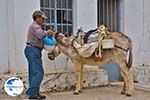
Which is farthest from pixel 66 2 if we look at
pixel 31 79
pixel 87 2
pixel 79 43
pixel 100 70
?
pixel 31 79

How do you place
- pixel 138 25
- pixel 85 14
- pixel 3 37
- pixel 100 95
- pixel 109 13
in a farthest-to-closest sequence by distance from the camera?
pixel 138 25, pixel 109 13, pixel 85 14, pixel 100 95, pixel 3 37

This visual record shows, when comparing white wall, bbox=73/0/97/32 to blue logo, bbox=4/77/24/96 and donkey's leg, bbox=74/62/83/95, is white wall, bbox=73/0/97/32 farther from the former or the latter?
blue logo, bbox=4/77/24/96

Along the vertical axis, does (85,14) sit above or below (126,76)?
above

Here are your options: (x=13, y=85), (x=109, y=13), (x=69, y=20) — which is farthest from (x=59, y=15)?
(x=13, y=85)

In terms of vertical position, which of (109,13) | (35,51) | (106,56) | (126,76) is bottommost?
(126,76)

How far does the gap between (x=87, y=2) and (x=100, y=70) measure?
1.97m

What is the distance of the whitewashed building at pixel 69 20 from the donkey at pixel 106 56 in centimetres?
70

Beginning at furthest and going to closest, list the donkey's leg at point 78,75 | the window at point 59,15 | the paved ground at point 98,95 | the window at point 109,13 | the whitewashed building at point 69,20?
1. the window at point 109,13
2. the window at point 59,15
3. the donkey's leg at point 78,75
4. the whitewashed building at point 69,20
5. the paved ground at point 98,95

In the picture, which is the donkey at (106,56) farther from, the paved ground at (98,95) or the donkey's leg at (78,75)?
the paved ground at (98,95)

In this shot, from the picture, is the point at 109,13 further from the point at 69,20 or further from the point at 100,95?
the point at 100,95

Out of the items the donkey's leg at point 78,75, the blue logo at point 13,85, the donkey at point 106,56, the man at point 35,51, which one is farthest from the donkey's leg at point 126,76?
the blue logo at point 13,85

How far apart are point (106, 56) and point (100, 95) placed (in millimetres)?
1016

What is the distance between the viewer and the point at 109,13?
11391 mm

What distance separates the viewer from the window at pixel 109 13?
11.3m
